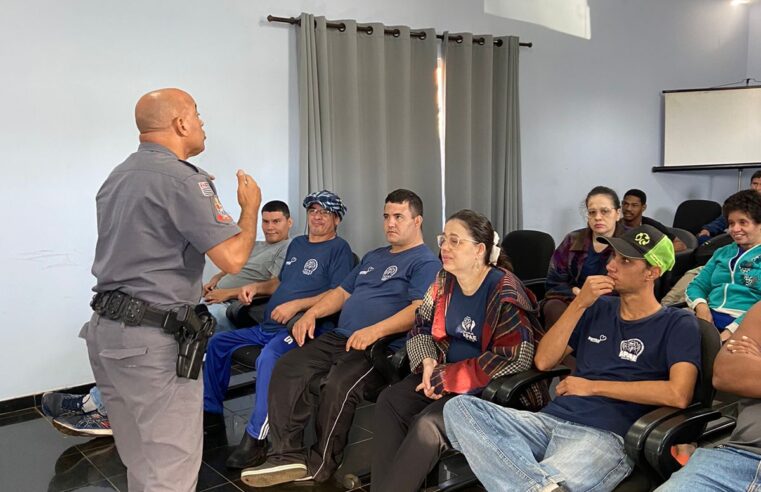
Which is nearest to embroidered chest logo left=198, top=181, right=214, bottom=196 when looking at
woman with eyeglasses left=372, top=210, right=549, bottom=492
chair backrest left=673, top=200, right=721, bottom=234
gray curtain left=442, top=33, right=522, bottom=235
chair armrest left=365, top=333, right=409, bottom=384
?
woman with eyeglasses left=372, top=210, right=549, bottom=492

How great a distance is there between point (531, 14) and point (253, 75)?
231 cm

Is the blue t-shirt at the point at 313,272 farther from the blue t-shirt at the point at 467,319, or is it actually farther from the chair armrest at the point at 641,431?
the chair armrest at the point at 641,431

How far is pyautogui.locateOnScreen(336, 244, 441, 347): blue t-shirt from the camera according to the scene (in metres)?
3.02

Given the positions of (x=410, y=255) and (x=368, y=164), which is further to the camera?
(x=368, y=164)

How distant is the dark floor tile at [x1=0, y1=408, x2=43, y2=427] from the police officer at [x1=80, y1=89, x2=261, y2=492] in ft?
6.63

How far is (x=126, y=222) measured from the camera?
6.11 ft

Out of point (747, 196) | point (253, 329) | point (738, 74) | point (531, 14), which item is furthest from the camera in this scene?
point (738, 74)

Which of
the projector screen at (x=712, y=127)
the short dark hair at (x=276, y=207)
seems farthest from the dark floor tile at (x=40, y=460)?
the projector screen at (x=712, y=127)

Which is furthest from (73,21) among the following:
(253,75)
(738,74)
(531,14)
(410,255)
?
(738,74)

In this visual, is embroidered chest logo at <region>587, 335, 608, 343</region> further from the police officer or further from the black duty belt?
the black duty belt

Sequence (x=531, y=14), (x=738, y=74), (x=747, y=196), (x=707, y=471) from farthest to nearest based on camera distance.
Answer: (x=738, y=74)
(x=531, y=14)
(x=747, y=196)
(x=707, y=471)

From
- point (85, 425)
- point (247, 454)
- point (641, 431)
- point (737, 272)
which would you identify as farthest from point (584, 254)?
point (85, 425)

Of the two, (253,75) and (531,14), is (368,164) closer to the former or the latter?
(253,75)

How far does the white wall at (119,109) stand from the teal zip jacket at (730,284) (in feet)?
7.48
